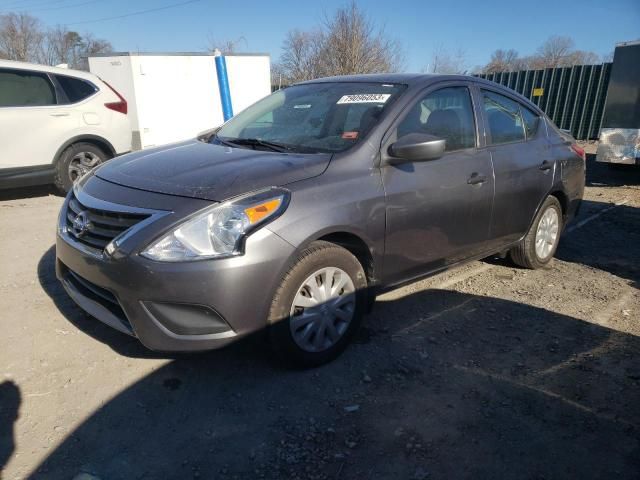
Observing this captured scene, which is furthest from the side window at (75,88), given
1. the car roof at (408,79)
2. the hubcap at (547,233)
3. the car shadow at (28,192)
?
the hubcap at (547,233)

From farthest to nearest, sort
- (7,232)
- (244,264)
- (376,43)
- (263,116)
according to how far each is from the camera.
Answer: (376,43) < (7,232) < (263,116) < (244,264)

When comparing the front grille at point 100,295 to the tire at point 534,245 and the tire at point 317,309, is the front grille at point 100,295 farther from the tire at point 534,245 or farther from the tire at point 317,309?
the tire at point 534,245

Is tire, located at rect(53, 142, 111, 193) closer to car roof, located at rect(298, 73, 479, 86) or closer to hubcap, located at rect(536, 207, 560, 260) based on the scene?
car roof, located at rect(298, 73, 479, 86)

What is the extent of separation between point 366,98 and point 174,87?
336 inches

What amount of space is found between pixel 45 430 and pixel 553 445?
246 centimetres

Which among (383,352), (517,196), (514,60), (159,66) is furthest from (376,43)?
(514,60)

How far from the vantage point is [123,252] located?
2463 millimetres

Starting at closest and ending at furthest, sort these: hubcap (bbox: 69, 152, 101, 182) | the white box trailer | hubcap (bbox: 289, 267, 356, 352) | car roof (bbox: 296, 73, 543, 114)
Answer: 1. hubcap (bbox: 289, 267, 356, 352)
2. car roof (bbox: 296, 73, 543, 114)
3. hubcap (bbox: 69, 152, 101, 182)
4. the white box trailer

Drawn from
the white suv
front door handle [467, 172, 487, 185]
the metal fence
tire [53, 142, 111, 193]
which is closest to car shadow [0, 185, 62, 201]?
tire [53, 142, 111, 193]

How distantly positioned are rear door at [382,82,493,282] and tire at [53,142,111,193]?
4.94 meters

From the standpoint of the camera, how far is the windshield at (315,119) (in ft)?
10.6

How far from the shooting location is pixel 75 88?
6.80 m

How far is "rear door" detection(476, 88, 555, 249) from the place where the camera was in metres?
3.92

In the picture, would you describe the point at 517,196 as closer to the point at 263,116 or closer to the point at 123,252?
the point at 263,116
